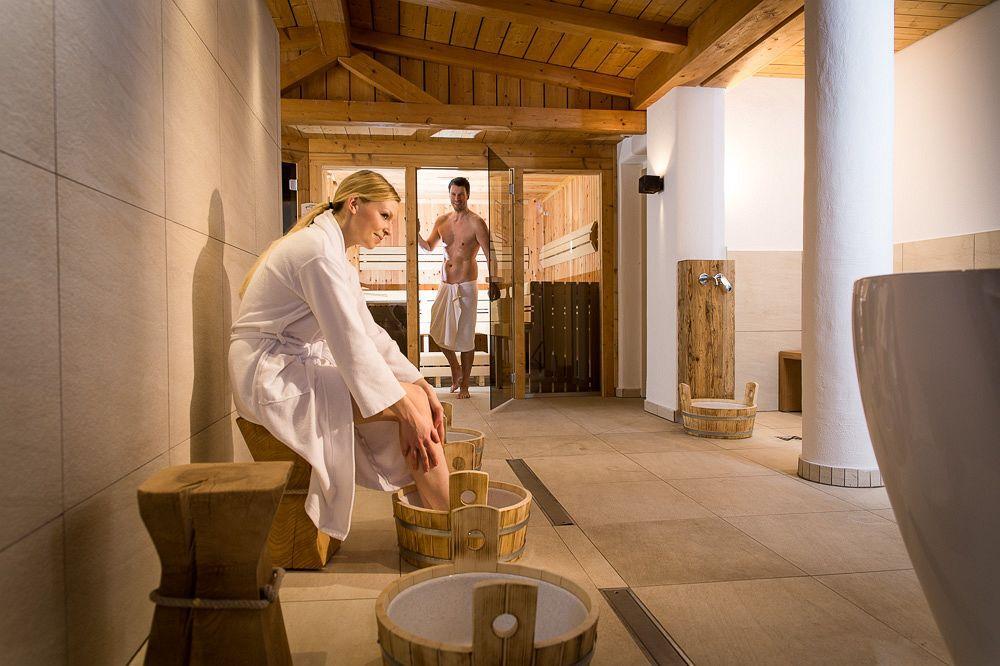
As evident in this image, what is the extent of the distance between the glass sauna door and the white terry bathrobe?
2.93 metres

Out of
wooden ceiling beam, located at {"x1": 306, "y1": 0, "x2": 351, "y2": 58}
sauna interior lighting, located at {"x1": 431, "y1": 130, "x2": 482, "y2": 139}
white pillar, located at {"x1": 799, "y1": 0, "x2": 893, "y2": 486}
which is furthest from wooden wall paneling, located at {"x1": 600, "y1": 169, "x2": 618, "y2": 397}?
white pillar, located at {"x1": 799, "y1": 0, "x2": 893, "y2": 486}

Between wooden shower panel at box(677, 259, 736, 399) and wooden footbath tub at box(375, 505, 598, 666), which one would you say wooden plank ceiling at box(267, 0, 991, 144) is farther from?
wooden footbath tub at box(375, 505, 598, 666)

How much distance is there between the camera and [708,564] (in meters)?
1.89

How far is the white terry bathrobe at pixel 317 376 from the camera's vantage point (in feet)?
5.50

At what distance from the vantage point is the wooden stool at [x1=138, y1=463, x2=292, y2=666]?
1.05m

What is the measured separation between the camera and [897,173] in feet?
14.5

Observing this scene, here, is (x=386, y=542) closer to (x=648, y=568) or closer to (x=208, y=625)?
(x=648, y=568)

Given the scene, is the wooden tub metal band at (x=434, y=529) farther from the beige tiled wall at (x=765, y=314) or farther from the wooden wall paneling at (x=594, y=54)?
the wooden wall paneling at (x=594, y=54)

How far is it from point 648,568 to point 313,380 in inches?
39.3

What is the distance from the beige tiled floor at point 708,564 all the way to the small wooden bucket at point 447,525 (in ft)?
0.27

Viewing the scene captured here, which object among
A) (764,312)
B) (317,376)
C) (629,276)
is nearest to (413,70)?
(629,276)

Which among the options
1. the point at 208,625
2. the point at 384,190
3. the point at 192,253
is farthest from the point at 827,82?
the point at 208,625

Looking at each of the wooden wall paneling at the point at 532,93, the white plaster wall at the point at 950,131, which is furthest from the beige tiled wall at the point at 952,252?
the wooden wall paneling at the point at 532,93

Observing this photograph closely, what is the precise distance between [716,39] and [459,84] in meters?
2.06
